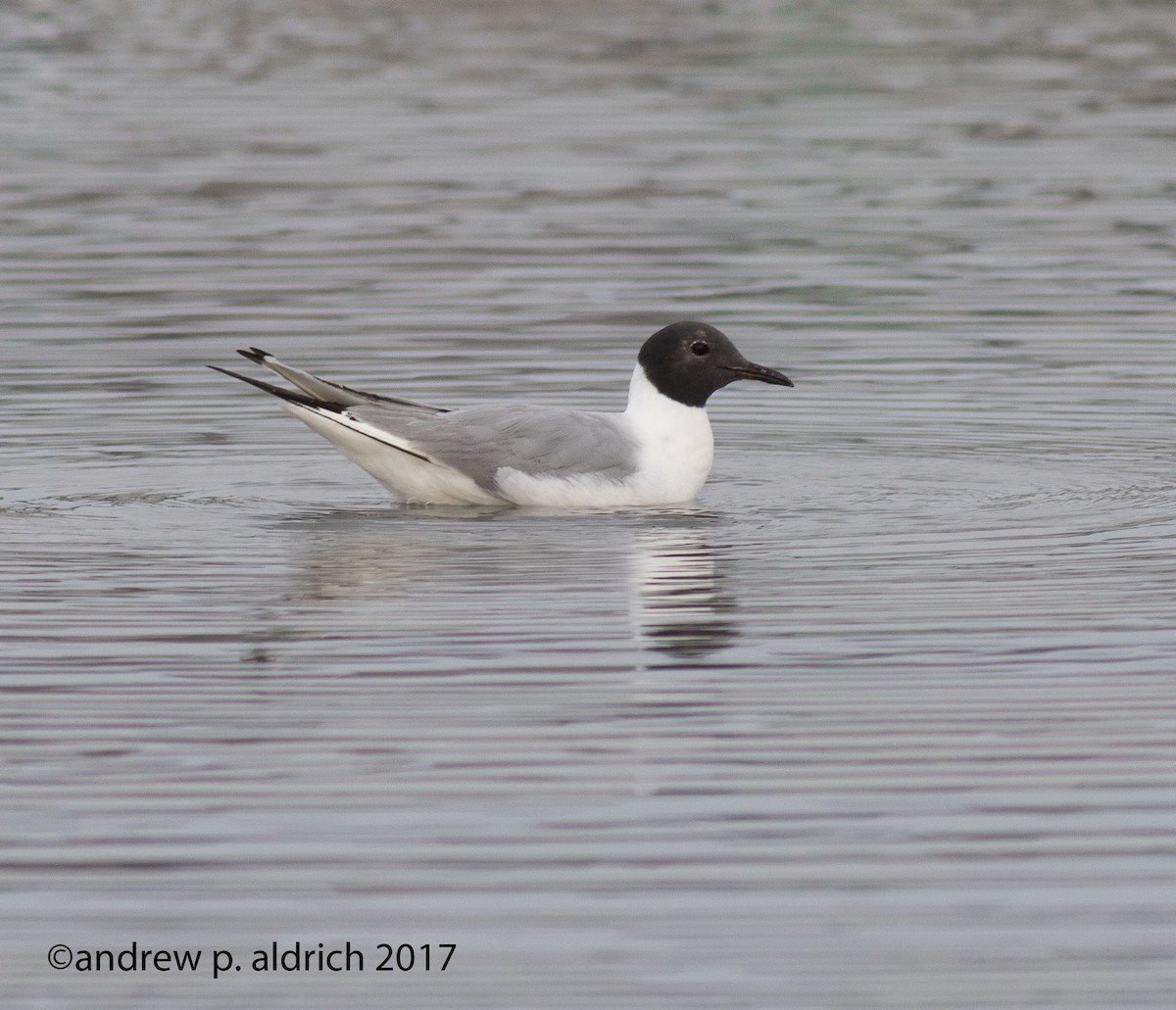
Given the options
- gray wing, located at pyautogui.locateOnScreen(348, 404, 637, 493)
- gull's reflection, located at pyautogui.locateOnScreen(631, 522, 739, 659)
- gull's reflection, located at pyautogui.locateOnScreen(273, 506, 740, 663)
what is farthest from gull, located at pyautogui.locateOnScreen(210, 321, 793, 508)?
gull's reflection, located at pyautogui.locateOnScreen(631, 522, 739, 659)

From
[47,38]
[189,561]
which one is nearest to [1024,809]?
[189,561]

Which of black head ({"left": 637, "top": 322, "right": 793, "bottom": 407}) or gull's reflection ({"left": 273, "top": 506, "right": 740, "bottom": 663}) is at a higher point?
black head ({"left": 637, "top": 322, "right": 793, "bottom": 407})

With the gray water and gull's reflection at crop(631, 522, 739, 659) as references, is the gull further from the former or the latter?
gull's reflection at crop(631, 522, 739, 659)

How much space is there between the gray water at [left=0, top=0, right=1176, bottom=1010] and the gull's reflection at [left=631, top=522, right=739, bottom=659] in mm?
40

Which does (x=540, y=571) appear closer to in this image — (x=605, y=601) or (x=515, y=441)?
(x=605, y=601)

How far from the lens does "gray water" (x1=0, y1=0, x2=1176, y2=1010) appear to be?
7.30 meters

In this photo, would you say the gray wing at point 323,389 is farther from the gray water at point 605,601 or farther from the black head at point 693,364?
the black head at point 693,364

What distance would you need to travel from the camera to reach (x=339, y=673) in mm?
9797

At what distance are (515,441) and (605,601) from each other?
7.97 ft

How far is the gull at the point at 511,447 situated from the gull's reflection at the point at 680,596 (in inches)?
21.4

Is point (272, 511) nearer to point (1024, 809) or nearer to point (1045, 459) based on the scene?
point (1045, 459)

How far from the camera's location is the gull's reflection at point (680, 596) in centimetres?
1038

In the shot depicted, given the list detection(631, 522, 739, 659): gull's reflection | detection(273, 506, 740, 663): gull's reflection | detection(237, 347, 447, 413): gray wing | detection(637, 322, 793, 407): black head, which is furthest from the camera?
detection(637, 322, 793, 407): black head

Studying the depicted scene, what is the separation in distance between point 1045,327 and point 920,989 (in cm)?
1203
